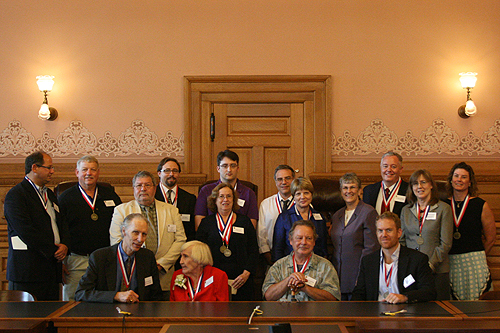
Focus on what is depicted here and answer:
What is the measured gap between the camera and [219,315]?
2.85m

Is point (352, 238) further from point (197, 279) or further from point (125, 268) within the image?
point (125, 268)

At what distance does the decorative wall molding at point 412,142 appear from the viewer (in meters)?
5.90

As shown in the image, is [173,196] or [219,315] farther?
[173,196]

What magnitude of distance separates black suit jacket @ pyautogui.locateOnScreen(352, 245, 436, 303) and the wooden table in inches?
4.3

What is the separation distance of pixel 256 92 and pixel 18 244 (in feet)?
10.3

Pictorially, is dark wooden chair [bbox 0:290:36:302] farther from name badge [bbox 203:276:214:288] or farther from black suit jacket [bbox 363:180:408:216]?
black suit jacket [bbox 363:180:408:216]

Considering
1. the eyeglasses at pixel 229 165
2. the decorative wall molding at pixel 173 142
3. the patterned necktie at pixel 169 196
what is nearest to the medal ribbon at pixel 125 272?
the patterned necktie at pixel 169 196

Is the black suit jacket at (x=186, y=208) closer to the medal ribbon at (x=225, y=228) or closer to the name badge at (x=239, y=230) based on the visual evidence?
the medal ribbon at (x=225, y=228)

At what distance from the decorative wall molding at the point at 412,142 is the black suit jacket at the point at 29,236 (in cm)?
330

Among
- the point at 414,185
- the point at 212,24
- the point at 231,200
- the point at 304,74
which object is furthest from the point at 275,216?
the point at 212,24

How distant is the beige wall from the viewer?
19.4 ft

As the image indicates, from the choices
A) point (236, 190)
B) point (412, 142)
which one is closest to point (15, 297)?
point (236, 190)

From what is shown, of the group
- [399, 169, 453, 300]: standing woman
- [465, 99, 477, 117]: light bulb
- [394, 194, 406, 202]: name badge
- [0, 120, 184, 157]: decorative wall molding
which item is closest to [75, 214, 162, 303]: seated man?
[399, 169, 453, 300]: standing woman

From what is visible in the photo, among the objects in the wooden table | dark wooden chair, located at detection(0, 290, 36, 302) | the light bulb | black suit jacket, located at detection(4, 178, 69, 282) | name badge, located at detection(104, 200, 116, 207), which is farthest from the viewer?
the light bulb
